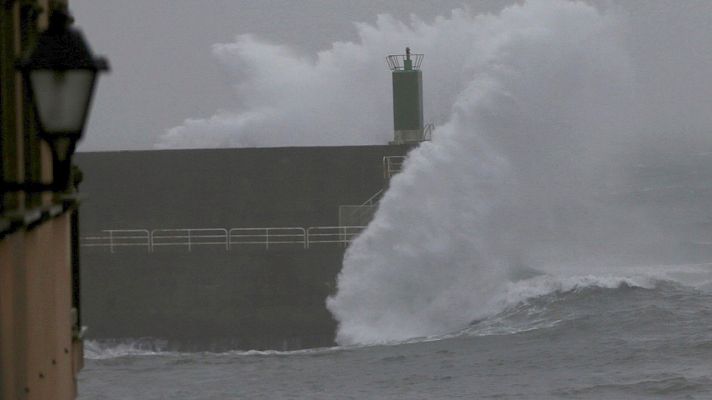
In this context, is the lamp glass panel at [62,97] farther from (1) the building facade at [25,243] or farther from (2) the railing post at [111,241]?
(2) the railing post at [111,241]

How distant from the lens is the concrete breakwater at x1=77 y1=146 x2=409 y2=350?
21.0 meters

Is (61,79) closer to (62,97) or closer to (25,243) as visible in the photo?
(62,97)

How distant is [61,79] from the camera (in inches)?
150

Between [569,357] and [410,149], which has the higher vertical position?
[410,149]

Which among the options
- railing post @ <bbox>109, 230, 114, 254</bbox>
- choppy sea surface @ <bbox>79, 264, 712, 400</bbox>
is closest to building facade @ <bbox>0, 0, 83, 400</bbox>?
choppy sea surface @ <bbox>79, 264, 712, 400</bbox>

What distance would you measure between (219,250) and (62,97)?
696 inches

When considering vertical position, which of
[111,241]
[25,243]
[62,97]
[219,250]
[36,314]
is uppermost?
[62,97]

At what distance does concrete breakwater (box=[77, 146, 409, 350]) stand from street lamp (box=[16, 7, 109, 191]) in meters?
16.9

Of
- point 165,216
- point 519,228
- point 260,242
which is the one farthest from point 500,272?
point 165,216

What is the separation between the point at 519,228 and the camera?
2550cm

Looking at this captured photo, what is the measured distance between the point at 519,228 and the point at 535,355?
751cm

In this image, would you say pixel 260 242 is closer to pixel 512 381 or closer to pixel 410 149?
pixel 410 149

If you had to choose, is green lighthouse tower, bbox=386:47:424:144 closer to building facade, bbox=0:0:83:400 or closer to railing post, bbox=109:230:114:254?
railing post, bbox=109:230:114:254

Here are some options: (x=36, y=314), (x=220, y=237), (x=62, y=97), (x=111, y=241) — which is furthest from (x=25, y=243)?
(x=220, y=237)
